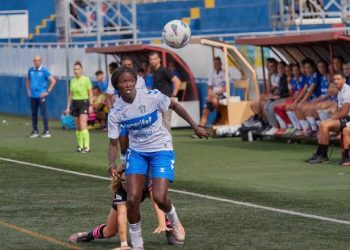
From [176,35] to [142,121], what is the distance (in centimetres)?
417

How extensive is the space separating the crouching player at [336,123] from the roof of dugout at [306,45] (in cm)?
229

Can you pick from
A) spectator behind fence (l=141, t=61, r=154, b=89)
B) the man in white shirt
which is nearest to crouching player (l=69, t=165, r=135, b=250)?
spectator behind fence (l=141, t=61, r=154, b=89)

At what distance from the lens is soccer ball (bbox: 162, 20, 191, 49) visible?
15062mm

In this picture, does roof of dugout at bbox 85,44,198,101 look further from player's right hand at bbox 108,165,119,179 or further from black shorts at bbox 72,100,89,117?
player's right hand at bbox 108,165,119,179

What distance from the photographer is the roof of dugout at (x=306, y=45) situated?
73.3 feet

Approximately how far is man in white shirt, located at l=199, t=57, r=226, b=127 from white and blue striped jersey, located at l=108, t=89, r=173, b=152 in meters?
15.5

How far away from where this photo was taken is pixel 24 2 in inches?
2025

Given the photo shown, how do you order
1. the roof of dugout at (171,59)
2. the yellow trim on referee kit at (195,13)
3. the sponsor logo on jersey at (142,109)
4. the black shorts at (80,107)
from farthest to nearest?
the yellow trim on referee kit at (195,13)
the roof of dugout at (171,59)
the black shorts at (80,107)
the sponsor logo on jersey at (142,109)

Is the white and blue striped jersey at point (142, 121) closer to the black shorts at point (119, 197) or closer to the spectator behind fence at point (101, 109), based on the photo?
the black shorts at point (119, 197)

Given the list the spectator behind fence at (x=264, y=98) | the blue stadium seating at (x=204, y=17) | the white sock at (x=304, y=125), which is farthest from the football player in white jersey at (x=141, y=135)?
the blue stadium seating at (x=204, y=17)

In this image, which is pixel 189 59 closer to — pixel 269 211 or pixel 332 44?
pixel 332 44

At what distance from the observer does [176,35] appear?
15.3 m

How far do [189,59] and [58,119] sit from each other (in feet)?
23.0

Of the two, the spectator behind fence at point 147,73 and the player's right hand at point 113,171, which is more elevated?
the player's right hand at point 113,171
